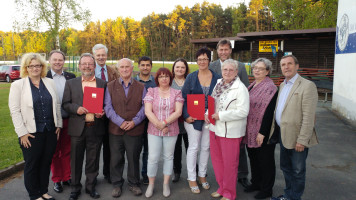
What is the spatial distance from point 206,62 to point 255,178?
189cm

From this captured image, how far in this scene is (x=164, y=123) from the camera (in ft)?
11.6

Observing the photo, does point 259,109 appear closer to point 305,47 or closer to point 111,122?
point 111,122

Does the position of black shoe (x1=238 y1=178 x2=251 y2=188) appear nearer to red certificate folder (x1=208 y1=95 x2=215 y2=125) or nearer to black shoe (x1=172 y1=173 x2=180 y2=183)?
black shoe (x1=172 y1=173 x2=180 y2=183)

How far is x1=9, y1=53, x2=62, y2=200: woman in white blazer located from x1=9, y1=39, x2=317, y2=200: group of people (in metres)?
0.01

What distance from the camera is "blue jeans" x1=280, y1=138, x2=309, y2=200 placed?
10.3 feet

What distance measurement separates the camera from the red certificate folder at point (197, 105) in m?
3.69

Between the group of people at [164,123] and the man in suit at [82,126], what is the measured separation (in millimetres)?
14

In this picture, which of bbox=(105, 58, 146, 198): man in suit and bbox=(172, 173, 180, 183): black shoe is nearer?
bbox=(105, 58, 146, 198): man in suit

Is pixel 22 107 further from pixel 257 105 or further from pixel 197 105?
pixel 257 105

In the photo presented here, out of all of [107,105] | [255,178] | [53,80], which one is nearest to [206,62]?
[107,105]

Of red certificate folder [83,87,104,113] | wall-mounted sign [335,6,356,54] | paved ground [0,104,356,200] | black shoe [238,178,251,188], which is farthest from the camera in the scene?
wall-mounted sign [335,6,356,54]

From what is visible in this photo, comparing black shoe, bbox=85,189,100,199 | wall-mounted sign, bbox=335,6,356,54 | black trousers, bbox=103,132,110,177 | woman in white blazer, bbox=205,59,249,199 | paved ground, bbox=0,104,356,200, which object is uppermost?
wall-mounted sign, bbox=335,6,356,54

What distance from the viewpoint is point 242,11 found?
54.8 m

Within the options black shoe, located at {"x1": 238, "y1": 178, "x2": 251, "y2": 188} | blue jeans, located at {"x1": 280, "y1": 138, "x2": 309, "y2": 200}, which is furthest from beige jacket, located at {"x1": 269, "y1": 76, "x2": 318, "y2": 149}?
black shoe, located at {"x1": 238, "y1": 178, "x2": 251, "y2": 188}
